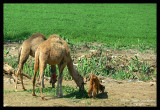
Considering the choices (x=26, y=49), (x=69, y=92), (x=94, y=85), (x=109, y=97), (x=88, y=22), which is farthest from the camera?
(x=88, y=22)

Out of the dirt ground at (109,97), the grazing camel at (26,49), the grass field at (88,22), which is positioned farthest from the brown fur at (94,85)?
the grass field at (88,22)

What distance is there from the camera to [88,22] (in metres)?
27.5

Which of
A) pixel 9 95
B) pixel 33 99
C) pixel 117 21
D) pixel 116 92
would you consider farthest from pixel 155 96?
pixel 117 21

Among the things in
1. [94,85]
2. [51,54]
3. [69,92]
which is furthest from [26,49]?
[94,85]

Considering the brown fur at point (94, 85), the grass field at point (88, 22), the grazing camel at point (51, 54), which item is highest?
the grass field at point (88, 22)

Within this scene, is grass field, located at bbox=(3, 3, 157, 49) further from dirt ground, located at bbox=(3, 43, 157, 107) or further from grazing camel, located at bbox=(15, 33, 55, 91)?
grazing camel, located at bbox=(15, 33, 55, 91)

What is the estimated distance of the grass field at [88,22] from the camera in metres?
21.3

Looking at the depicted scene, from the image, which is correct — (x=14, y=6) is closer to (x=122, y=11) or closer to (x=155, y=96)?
(x=122, y=11)

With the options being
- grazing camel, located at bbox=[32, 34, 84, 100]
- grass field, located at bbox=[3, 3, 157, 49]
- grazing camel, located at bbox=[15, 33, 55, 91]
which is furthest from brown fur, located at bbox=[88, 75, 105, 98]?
grass field, located at bbox=[3, 3, 157, 49]

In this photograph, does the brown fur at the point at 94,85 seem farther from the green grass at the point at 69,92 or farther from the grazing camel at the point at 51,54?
the grazing camel at the point at 51,54

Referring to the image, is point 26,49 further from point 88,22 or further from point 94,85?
point 88,22

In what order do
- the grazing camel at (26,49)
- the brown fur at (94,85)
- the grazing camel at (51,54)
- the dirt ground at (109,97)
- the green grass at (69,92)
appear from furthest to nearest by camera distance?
the grazing camel at (26,49) < the green grass at (69,92) < the brown fur at (94,85) < the grazing camel at (51,54) < the dirt ground at (109,97)

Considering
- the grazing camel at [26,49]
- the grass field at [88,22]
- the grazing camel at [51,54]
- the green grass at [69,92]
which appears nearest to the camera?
the grazing camel at [51,54]

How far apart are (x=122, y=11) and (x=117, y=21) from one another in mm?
Result: 4463
